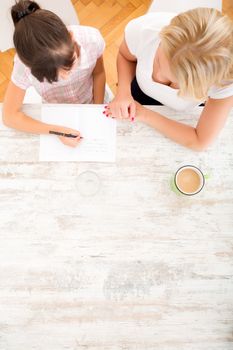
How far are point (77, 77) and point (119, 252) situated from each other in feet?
1.94

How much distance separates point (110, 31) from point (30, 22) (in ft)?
4.16

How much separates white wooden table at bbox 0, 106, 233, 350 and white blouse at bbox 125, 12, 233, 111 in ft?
0.44

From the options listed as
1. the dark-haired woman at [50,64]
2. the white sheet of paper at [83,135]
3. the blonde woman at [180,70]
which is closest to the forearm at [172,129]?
the blonde woman at [180,70]

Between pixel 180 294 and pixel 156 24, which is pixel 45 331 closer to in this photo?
pixel 180 294

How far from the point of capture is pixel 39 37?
851mm

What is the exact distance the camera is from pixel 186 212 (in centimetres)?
101

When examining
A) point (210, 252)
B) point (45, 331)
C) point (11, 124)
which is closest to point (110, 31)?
point (11, 124)

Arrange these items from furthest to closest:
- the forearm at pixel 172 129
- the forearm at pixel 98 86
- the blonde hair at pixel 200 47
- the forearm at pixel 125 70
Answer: the forearm at pixel 98 86
the forearm at pixel 125 70
the forearm at pixel 172 129
the blonde hair at pixel 200 47

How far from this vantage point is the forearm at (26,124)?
1027 millimetres

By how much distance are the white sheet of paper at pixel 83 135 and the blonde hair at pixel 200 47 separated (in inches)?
11.9

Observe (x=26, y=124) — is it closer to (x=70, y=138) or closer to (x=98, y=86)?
(x=70, y=138)

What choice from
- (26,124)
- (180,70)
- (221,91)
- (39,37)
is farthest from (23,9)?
(221,91)

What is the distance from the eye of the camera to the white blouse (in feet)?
3.39

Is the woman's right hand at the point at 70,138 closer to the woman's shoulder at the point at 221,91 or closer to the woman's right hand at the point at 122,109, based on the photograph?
the woman's right hand at the point at 122,109
